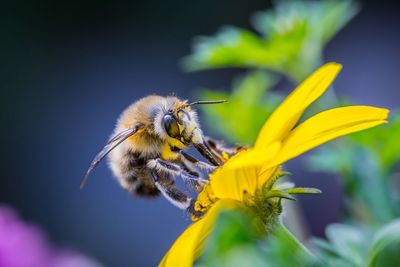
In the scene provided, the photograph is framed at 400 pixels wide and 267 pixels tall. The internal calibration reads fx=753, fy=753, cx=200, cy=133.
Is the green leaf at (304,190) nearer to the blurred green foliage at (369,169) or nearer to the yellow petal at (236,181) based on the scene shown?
the yellow petal at (236,181)

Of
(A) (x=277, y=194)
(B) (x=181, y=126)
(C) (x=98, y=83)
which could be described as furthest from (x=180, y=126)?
(C) (x=98, y=83)

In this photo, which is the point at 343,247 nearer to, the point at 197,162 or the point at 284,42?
the point at 197,162

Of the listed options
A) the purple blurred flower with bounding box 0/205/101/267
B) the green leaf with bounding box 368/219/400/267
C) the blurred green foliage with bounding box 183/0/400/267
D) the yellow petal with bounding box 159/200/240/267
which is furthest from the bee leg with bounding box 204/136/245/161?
the purple blurred flower with bounding box 0/205/101/267

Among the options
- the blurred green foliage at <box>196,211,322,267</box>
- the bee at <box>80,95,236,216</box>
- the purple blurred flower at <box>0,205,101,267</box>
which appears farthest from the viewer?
the purple blurred flower at <box>0,205,101,267</box>

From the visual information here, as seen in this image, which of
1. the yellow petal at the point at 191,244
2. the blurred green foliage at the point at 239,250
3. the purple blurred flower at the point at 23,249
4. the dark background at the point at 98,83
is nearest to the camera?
the blurred green foliage at the point at 239,250

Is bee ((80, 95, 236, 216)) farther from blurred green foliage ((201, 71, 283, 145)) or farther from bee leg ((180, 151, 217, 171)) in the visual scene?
blurred green foliage ((201, 71, 283, 145))

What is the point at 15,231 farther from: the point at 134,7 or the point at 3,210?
the point at 134,7

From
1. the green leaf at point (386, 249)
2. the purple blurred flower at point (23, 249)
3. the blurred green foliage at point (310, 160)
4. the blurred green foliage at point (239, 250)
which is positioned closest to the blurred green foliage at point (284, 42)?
the blurred green foliage at point (310, 160)

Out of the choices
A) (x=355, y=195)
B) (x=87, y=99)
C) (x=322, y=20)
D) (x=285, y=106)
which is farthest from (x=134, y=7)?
(x=285, y=106)

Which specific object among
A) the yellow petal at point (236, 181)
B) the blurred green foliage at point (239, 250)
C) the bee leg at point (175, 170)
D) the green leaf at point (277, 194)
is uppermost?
the bee leg at point (175, 170)
